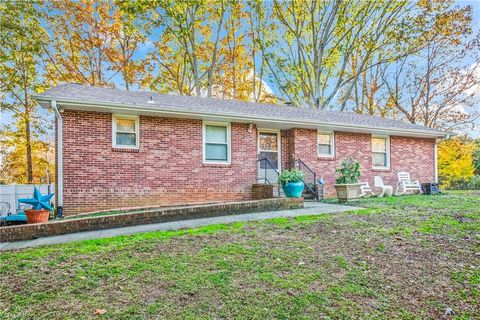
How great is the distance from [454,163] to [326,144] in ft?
37.6

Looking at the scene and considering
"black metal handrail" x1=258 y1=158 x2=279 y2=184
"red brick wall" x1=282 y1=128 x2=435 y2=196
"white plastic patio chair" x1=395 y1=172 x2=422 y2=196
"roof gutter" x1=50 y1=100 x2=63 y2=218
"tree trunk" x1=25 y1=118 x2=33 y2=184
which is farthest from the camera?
"tree trunk" x1=25 y1=118 x2=33 y2=184

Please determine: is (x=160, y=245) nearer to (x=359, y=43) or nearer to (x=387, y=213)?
(x=387, y=213)

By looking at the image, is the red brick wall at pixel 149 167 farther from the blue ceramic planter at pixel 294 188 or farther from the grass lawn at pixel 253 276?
the grass lawn at pixel 253 276

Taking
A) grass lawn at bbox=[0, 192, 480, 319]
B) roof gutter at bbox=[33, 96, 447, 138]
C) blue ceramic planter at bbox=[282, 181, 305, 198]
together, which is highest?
roof gutter at bbox=[33, 96, 447, 138]

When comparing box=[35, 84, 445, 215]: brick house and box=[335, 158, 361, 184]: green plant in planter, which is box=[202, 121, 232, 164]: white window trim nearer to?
box=[35, 84, 445, 215]: brick house

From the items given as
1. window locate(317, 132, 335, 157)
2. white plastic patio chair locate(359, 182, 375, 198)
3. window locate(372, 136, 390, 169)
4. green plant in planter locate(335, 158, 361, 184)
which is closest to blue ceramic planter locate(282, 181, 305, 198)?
green plant in planter locate(335, 158, 361, 184)

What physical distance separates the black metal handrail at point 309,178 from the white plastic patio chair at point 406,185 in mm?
4412

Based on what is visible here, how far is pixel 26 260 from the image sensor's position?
3.63 m

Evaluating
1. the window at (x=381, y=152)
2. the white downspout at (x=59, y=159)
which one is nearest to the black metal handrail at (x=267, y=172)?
the window at (x=381, y=152)

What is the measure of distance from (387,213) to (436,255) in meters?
2.77

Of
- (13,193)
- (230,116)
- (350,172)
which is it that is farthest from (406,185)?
(13,193)

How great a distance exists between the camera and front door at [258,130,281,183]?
35.0 feet

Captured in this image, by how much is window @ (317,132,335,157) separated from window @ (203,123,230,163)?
4004mm

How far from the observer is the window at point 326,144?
1144 cm
